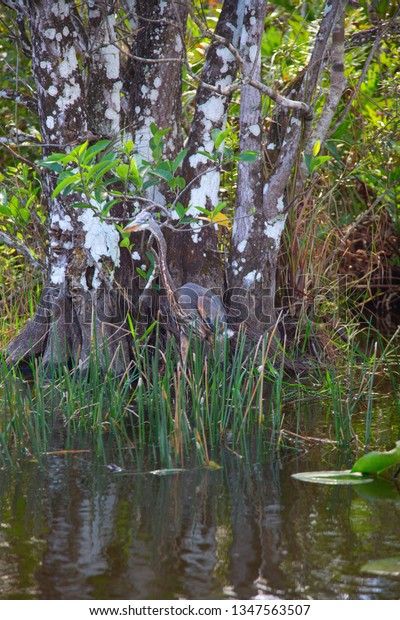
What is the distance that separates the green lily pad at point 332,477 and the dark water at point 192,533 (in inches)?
1.2

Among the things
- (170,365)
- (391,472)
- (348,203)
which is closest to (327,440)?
(391,472)

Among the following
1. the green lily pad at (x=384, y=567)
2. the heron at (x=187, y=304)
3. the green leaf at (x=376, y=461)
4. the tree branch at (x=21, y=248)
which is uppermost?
the tree branch at (x=21, y=248)

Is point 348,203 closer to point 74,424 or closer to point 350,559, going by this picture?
point 74,424

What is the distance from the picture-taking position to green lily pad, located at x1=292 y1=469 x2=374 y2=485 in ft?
9.95

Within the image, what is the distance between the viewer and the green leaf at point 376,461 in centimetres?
305

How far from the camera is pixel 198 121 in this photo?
461 cm

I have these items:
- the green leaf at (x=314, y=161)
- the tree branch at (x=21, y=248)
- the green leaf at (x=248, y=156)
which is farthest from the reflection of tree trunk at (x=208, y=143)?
the tree branch at (x=21, y=248)

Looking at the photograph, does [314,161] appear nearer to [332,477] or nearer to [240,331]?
[240,331]

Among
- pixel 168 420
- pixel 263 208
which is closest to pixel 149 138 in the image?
pixel 263 208

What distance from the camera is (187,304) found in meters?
4.23

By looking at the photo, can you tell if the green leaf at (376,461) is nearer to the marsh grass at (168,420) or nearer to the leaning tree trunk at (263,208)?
the marsh grass at (168,420)

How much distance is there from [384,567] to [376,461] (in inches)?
28.7

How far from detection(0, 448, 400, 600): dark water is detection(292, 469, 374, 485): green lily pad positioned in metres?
0.03

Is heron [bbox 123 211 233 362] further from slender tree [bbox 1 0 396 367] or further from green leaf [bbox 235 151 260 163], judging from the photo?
green leaf [bbox 235 151 260 163]
